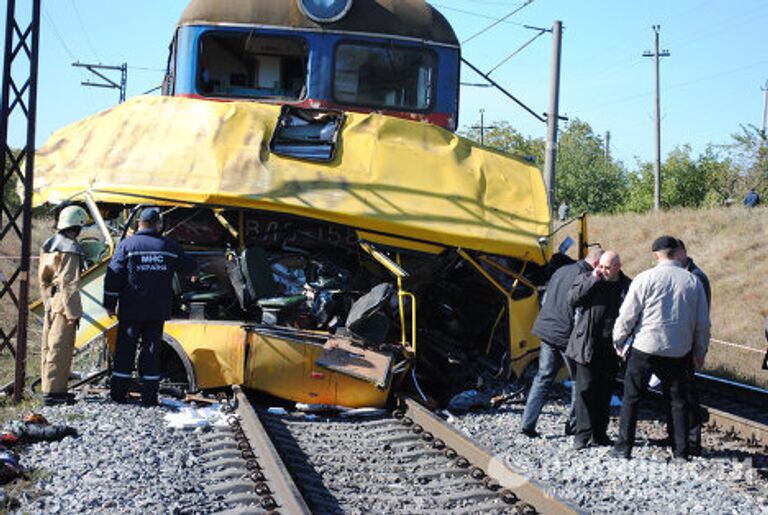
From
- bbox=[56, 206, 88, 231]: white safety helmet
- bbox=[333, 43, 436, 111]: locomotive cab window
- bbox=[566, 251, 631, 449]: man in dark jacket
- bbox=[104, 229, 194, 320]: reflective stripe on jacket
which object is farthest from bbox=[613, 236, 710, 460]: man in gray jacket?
bbox=[56, 206, 88, 231]: white safety helmet

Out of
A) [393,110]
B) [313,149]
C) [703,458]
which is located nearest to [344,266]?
[313,149]

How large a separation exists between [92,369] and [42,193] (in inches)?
74.0

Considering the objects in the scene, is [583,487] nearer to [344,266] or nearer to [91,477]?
[91,477]

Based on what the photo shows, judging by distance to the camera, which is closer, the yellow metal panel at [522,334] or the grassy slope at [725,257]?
the yellow metal panel at [522,334]

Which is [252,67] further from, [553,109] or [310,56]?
[553,109]

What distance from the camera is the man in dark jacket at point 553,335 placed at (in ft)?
25.6

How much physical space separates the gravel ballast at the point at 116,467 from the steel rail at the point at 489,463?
180 centimetres

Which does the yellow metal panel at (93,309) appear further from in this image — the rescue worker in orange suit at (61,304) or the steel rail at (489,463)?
the steel rail at (489,463)

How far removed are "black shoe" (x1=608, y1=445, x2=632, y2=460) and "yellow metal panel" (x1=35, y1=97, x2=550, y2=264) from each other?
2.20m

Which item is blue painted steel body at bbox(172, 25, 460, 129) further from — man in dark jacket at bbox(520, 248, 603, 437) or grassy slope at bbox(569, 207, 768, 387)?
grassy slope at bbox(569, 207, 768, 387)

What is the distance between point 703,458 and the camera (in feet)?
24.1

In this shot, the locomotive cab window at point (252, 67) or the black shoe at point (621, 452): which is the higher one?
the locomotive cab window at point (252, 67)

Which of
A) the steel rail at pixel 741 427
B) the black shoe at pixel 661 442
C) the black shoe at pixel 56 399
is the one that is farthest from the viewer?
the steel rail at pixel 741 427

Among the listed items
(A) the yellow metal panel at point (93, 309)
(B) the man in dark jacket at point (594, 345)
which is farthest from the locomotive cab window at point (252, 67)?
(B) the man in dark jacket at point (594, 345)
